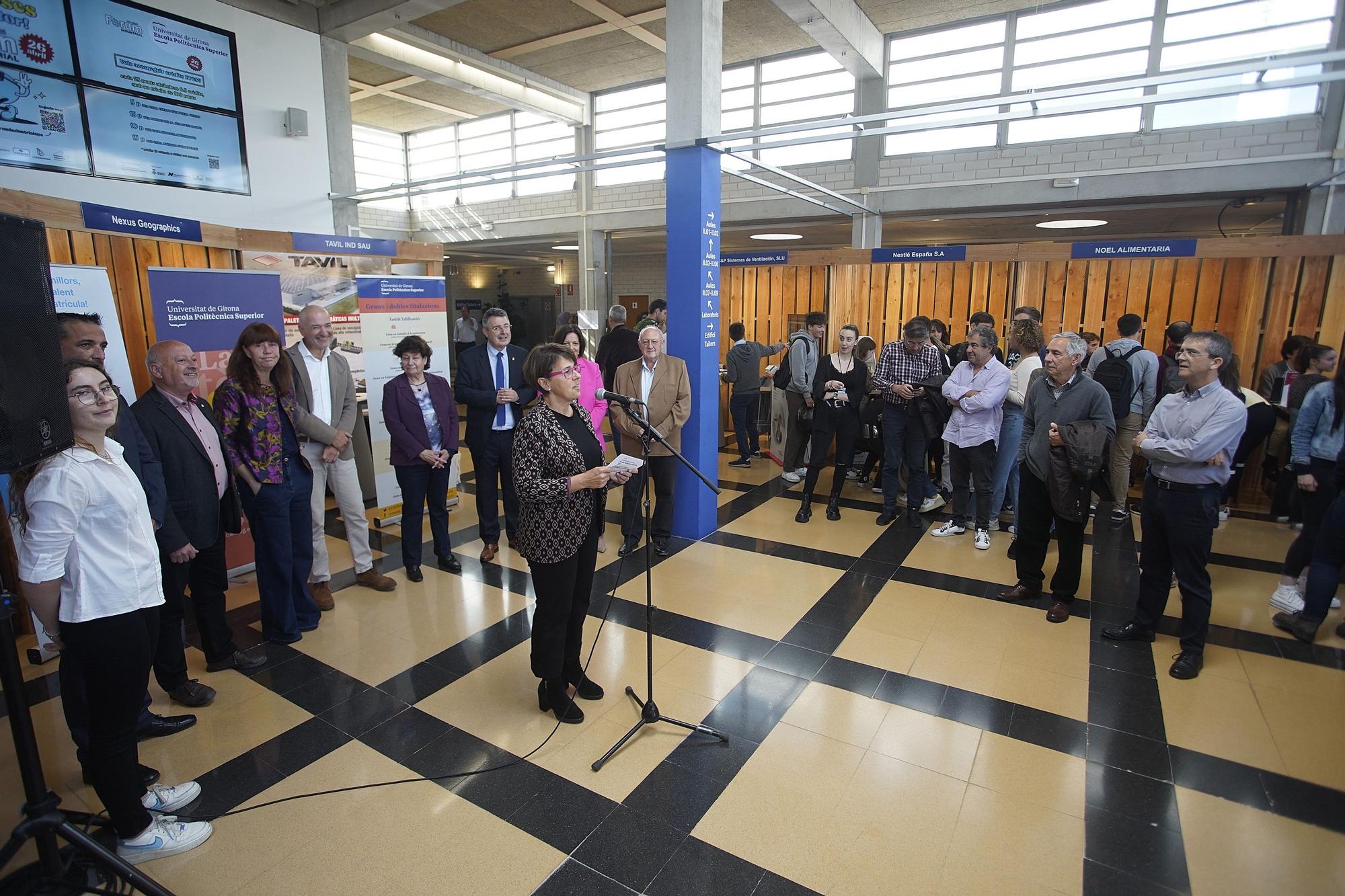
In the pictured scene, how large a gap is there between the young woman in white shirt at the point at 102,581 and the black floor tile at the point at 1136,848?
3.16 m

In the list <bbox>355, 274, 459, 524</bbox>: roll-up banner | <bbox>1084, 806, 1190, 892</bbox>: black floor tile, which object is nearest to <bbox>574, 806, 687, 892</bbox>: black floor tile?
<bbox>1084, 806, 1190, 892</bbox>: black floor tile

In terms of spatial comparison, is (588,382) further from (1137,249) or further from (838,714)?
(1137,249)

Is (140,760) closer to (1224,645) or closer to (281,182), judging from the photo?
(1224,645)

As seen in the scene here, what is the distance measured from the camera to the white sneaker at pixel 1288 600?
4145mm

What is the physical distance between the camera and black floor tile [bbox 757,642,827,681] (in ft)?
11.5

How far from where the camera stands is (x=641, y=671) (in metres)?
3.51

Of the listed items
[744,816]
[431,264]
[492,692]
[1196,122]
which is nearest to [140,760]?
[492,692]

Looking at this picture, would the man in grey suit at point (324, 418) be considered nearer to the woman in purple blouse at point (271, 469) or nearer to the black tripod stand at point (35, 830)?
the woman in purple blouse at point (271, 469)

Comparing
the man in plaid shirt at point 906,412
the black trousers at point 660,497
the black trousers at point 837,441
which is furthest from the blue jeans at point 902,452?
the black trousers at point 660,497

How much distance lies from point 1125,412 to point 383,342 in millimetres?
6401

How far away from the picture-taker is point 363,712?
3174mm

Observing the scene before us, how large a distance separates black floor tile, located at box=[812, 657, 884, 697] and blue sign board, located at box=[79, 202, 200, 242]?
17.8 ft

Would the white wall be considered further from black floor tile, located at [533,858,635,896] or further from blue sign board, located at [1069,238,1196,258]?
blue sign board, located at [1069,238,1196,258]

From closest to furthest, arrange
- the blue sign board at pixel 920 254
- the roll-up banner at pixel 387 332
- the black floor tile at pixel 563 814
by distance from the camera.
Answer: the black floor tile at pixel 563 814
the roll-up banner at pixel 387 332
the blue sign board at pixel 920 254
